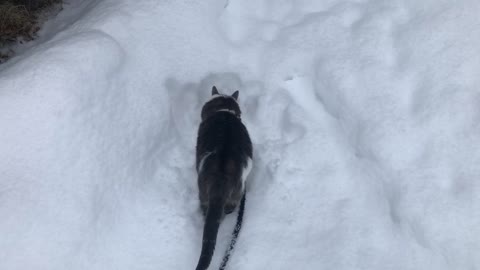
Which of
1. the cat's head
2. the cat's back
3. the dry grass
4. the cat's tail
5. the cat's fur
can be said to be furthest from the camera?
the dry grass

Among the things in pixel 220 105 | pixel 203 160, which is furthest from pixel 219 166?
pixel 220 105

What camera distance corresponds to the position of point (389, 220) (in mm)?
2611

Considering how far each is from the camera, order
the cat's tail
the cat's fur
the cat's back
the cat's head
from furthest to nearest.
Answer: the cat's head
the cat's back
the cat's fur
the cat's tail

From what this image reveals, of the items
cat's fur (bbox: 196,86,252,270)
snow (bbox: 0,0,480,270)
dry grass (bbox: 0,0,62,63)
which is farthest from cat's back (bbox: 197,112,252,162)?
dry grass (bbox: 0,0,62,63)

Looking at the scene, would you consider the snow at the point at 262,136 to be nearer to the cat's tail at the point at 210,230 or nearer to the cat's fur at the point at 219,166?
the cat's fur at the point at 219,166

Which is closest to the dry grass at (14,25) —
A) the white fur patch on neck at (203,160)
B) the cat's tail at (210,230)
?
the white fur patch on neck at (203,160)

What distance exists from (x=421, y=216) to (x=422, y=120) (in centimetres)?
66

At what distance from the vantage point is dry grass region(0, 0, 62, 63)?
3.54 meters

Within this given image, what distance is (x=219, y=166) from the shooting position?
102 inches

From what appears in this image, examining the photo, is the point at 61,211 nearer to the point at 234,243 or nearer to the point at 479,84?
the point at 234,243

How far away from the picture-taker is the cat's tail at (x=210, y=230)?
2299mm

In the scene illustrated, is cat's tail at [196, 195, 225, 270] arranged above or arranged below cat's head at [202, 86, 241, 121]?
below

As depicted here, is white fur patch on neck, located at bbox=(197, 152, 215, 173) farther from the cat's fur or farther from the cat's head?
the cat's head

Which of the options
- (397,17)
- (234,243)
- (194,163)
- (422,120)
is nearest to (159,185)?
(194,163)
